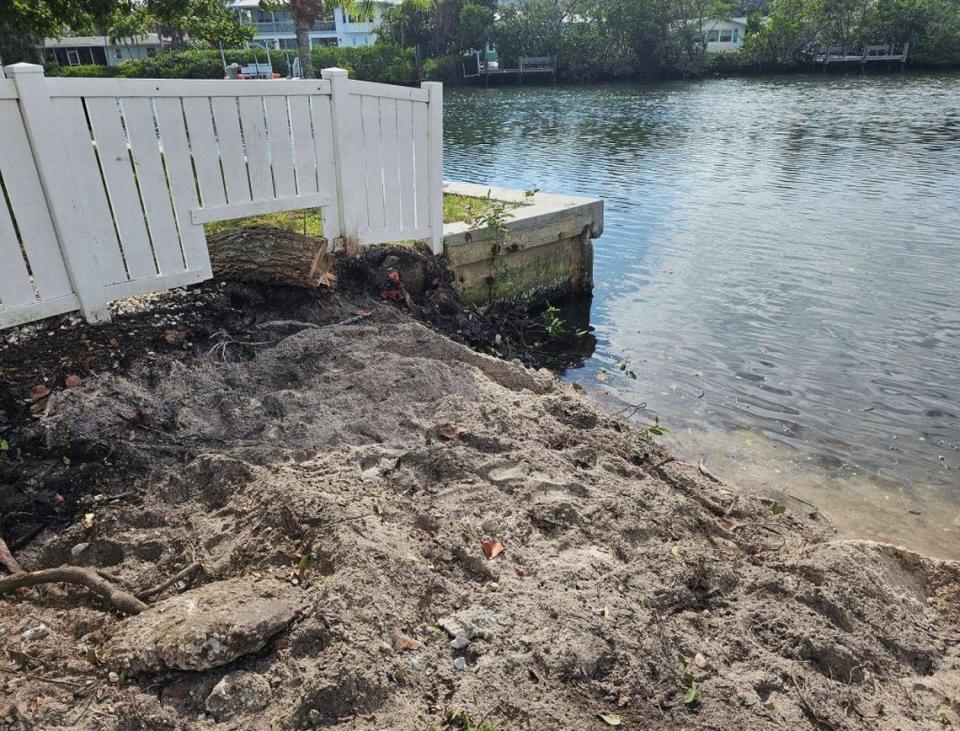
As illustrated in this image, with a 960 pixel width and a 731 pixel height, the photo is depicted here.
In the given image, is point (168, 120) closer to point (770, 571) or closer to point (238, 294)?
point (238, 294)

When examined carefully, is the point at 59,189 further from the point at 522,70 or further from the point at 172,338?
the point at 522,70

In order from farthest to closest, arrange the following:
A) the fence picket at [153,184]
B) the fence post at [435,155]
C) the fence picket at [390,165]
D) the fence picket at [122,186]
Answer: the fence post at [435,155] → the fence picket at [390,165] → the fence picket at [153,184] → the fence picket at [122,186]

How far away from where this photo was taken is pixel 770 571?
326 centimetres

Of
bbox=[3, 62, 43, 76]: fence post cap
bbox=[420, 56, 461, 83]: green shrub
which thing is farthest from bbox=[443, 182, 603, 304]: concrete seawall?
bbox=[420, 56, 461, 83]: green shrub

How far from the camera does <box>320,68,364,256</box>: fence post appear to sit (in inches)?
212

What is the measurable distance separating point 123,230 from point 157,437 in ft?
5.37

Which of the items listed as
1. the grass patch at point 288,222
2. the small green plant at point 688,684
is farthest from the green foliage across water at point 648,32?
the small green plant at point 688,684

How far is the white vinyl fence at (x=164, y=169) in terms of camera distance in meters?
4.11

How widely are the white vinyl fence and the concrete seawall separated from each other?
132 centimetres

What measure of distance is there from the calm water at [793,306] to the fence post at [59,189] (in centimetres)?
455

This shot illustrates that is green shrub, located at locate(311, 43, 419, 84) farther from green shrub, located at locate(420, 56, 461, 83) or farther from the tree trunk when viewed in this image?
the tree trunk

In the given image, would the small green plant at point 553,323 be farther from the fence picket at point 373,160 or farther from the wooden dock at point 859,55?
the wooden dock at point 859,55

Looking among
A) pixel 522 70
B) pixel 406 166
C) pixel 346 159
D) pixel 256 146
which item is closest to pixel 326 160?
pixel 346 159

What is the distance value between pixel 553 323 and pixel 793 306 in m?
3.40
